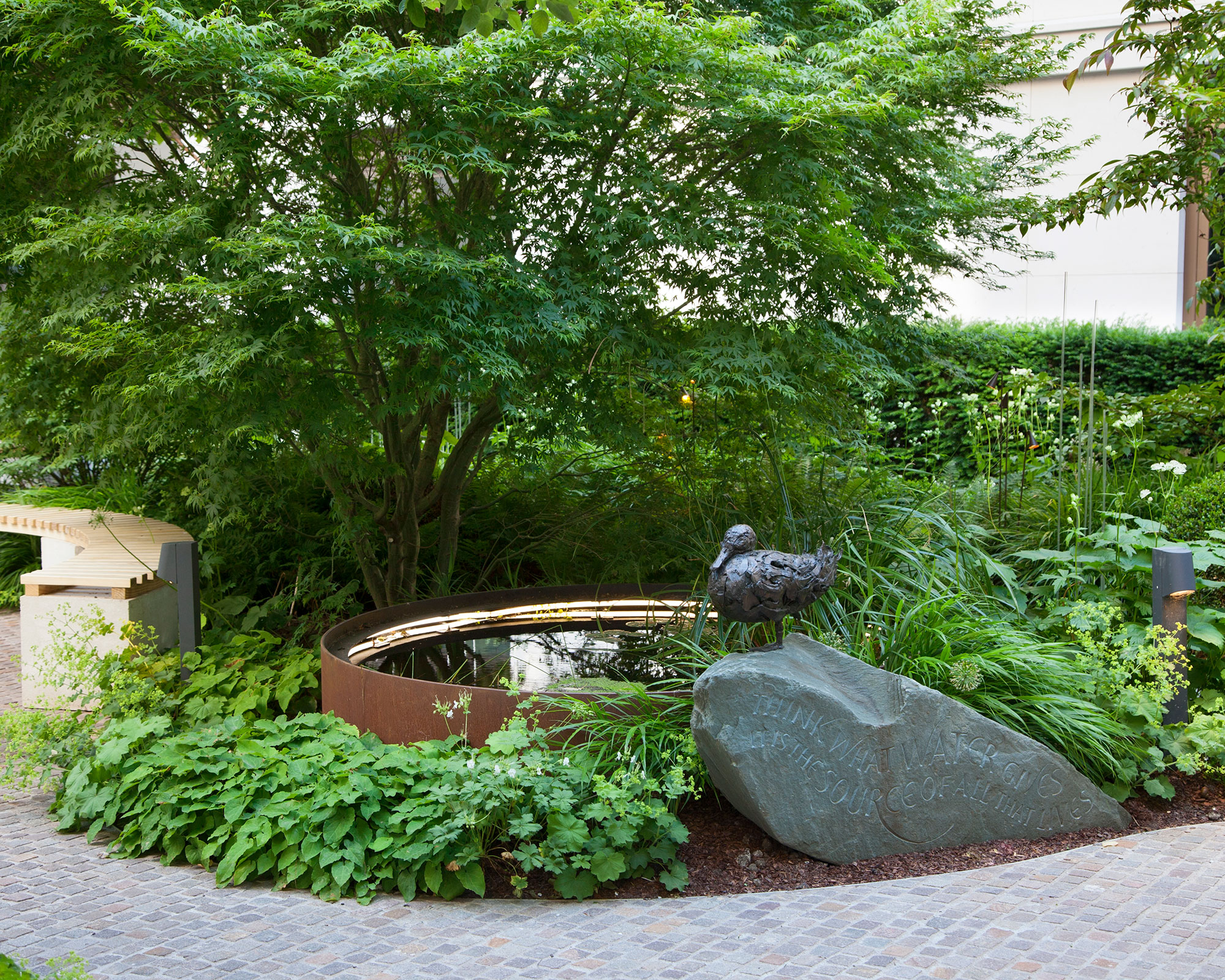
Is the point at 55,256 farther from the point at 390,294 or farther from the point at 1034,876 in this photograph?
the point at 1034,876

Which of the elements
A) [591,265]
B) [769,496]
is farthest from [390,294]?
[769,496]

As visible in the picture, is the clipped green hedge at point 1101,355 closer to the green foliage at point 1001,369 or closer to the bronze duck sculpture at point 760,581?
the green foliage at point 1001,369

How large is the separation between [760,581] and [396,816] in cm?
171

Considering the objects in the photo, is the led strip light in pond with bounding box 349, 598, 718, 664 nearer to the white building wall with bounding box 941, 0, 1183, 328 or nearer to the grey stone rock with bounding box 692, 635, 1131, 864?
the grey stone rock with bounding box 692, 635, 1131, 864

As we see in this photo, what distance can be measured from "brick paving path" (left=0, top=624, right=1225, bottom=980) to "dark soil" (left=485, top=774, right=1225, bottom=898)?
101 mm

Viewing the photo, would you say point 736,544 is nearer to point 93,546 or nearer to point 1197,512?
point 1197,512

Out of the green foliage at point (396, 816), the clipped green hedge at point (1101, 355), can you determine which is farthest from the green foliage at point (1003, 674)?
the clipped green hedge at point (1101, 355)

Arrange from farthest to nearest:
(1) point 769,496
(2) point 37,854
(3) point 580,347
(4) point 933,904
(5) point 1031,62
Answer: (5) point 1031,62 < (1) point 769,496 < (3) point 580,347 < (2) point 37,854 < (4) point 933,904

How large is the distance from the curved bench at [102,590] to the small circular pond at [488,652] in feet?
4.61

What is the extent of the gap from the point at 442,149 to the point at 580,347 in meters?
1.44

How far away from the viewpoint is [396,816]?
3775 mm

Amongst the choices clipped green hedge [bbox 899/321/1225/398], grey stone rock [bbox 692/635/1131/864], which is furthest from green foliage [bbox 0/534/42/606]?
clipped green hedge [bbox 899/321/1225/398]

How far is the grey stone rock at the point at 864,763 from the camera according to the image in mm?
3863

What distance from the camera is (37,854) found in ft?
13.5
